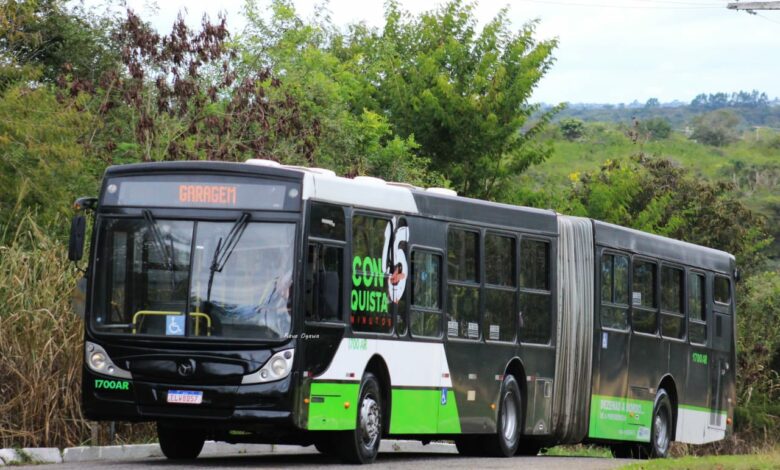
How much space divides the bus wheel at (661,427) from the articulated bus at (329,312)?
2.01 metres

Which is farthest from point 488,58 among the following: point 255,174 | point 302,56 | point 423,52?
point 255,174

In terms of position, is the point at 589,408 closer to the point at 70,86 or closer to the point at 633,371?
the point at 633,371

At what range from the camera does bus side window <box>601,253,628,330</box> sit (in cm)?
2112

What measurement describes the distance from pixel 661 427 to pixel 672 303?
1.82m

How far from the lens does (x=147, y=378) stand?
46.6 ft

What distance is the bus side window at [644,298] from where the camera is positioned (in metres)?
21.9

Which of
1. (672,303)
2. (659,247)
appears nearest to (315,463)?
(659,247)

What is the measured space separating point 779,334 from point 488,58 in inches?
640

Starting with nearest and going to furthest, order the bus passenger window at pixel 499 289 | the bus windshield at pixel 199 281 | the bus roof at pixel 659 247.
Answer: the bus windshield at pixel 199 281
the bus passenger window at pixel 499 289
the bus roof at pixel 659 247

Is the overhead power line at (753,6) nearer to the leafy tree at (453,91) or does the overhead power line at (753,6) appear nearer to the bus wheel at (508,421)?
the leafy tree at (453,91)

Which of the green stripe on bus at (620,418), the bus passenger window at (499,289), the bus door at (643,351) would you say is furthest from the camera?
the bus door at (643,351)

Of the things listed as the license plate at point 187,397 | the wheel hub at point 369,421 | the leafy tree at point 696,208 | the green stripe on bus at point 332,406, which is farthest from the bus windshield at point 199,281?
the leafy tree at point 696,208

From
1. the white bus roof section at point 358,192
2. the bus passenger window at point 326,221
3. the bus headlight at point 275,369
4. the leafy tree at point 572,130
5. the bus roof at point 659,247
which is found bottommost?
the bus headlight at point 275,369

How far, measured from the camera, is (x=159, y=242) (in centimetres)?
1438
